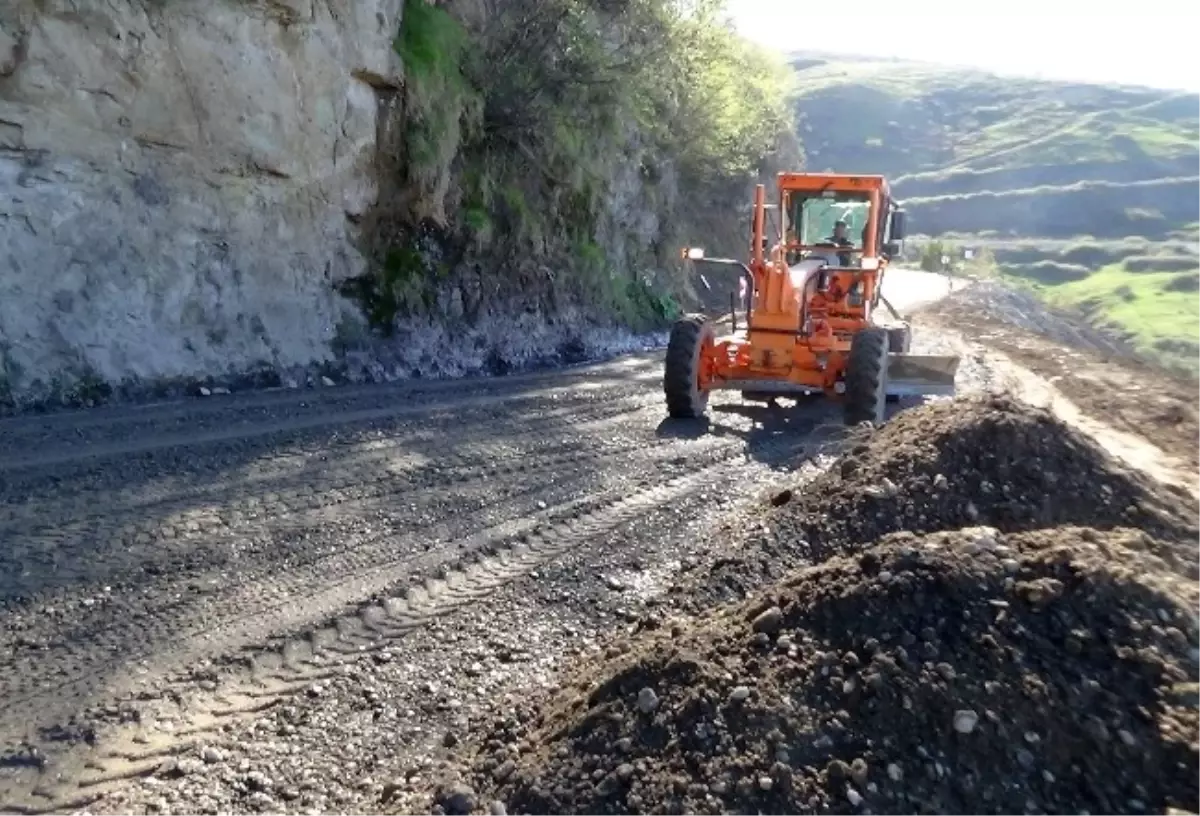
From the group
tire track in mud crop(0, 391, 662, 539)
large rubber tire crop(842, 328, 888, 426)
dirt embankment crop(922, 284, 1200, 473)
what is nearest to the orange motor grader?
large rubber tire crop(842, 328, 888, 426)

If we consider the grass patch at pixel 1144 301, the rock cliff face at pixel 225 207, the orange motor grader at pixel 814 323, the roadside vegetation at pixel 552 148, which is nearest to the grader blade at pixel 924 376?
the orange motor grader at pixel 814 323

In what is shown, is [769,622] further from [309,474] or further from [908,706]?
[309,474]

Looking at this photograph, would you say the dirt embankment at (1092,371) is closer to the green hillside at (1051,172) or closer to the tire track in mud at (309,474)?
the green hillside at (1051,172)

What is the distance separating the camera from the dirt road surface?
418cm

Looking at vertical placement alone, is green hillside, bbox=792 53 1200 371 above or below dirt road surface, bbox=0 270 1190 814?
below

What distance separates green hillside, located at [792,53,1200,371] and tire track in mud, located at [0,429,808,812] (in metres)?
21.3

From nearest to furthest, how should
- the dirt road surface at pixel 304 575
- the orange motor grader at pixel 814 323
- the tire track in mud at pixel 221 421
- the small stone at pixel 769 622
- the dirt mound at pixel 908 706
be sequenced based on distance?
the dirt mound at pixel 908 706, the small stone at pixel 769 622, the dirt road surface at pixel 304 575, the tire track in mud at pixel 221 421, the orange motor grader at pixel 814 323

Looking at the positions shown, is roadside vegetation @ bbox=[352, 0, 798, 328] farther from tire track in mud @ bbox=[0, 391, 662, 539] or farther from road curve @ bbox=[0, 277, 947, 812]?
tire track in mud @ bbox=[0, 391, 662, 539]

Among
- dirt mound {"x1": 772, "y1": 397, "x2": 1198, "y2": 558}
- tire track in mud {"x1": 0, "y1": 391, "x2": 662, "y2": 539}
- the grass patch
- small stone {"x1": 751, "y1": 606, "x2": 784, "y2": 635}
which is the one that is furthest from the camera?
the grass patch

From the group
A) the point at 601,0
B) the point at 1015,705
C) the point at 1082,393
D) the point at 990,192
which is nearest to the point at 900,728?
the point at 1015,705

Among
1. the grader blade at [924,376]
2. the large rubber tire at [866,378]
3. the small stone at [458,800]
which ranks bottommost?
the grader blade at [924,376]

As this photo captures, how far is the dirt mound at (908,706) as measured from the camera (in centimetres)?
316

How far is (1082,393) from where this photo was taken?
14.4 metres

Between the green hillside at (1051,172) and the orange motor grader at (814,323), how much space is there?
1474cm
